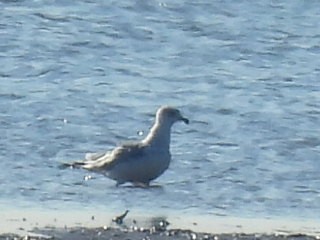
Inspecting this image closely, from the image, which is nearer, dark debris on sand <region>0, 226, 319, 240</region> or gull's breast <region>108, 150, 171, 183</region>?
dark debris on sand <region>0, 226, 319, 240</region>

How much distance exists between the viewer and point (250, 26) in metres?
18.5

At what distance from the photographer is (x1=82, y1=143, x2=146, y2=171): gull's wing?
11.0m

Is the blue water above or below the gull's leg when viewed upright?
above

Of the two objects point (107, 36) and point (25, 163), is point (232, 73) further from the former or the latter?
point (25, 163)

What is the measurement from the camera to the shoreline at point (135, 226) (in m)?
8.73

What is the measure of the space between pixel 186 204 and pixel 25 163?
1689mm

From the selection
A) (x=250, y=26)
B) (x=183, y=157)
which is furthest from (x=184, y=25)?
(x=183, y=157)

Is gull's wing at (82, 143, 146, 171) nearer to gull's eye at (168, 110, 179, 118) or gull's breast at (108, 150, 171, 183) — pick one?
gull's breast at (108, 150, 171, 183)

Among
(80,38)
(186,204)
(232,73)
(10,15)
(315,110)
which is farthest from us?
(10,15)

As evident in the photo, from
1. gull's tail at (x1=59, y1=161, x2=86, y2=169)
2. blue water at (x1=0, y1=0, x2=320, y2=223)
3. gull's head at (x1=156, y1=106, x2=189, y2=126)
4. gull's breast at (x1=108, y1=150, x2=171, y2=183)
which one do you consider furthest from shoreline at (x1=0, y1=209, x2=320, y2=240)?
gull's head at (x1=156, y1=106, x2=189, y2=126)

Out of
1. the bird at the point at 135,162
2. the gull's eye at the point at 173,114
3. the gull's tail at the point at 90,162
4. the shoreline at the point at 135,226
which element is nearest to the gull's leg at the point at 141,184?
the bird at the point at 135,162

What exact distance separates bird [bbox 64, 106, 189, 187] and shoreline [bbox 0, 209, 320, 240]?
1.13 metres

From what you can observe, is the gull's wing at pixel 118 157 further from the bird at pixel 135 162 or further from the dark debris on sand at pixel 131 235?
the dark debris on sand at pixel 131 235

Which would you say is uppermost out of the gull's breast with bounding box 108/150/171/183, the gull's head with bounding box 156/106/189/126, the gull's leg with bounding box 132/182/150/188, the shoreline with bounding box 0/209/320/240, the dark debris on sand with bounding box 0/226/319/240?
the gull's head with bounding box 156/106/189/126
